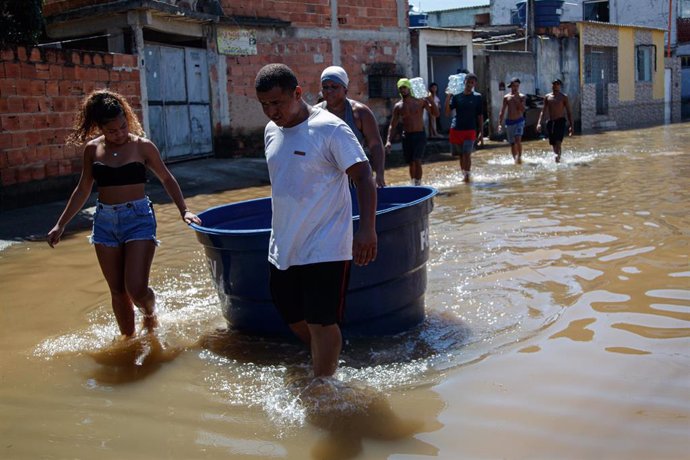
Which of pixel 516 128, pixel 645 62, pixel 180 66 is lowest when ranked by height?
pixel 516 128

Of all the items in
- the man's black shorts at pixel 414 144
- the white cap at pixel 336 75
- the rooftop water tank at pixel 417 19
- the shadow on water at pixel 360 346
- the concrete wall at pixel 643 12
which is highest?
the concrete wall at pixel 643 12

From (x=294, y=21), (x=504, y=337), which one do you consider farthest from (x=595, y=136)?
(x=504, y=337)

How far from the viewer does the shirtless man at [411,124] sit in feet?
37.8

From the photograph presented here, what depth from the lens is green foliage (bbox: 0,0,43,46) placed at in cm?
1052

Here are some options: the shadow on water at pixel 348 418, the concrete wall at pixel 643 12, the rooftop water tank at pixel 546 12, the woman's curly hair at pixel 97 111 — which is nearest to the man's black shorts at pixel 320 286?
the shadow on water at pixel 348 418

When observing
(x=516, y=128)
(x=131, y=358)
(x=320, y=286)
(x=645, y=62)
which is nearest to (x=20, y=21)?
(x=131, y=358)

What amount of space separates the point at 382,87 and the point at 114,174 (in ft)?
48.9

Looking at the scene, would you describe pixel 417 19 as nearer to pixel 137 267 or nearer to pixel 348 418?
pixel 137 267

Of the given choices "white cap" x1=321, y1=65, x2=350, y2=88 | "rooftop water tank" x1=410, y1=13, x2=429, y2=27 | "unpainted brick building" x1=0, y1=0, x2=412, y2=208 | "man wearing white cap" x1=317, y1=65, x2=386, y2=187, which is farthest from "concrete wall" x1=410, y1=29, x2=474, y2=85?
"white cap" x1=321, y1=65, x2=350, y2=88

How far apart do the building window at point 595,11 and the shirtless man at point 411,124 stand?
28.5 meters

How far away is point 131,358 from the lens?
4.62m

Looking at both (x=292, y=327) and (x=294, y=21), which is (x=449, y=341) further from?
(x=294, y=21)

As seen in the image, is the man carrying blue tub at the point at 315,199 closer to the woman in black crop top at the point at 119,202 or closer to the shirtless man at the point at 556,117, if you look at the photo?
the woman in black crop top at the point at 119,202

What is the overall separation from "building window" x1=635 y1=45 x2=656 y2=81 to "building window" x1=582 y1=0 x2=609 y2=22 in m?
4.32
